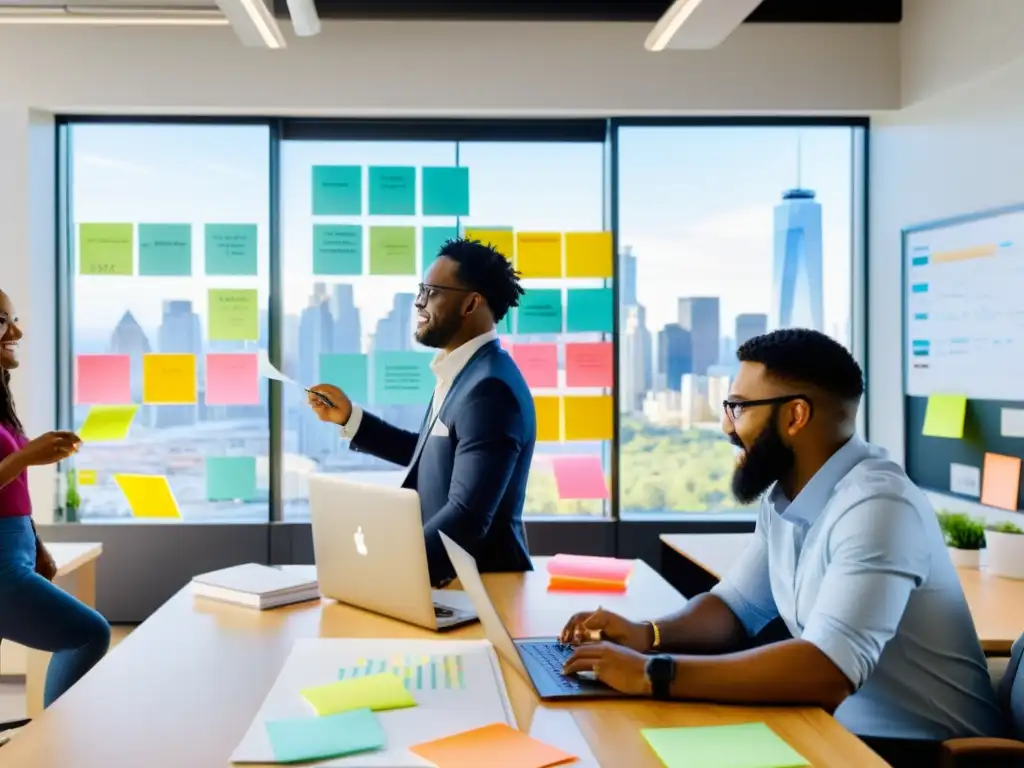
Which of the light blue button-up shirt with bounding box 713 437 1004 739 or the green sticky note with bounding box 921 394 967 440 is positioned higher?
the green sticky note with bounding box 921 394 967 440

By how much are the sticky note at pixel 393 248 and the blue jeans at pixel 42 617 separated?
80.9 inches

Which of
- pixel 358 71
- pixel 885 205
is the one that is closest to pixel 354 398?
pixel 358 71

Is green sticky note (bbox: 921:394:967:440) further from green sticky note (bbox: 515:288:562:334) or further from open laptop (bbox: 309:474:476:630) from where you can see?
open laptop (bbox: 309:474:476:630)

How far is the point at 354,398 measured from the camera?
4.25m

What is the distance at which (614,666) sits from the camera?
4.89 feet

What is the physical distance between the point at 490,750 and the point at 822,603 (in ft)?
2.00

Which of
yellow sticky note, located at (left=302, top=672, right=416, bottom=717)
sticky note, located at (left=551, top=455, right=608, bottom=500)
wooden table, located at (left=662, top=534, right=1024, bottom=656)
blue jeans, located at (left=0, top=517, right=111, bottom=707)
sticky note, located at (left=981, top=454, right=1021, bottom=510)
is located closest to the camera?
yellow sticky note, located at (left=302, top=672, right=416, bottom=717)

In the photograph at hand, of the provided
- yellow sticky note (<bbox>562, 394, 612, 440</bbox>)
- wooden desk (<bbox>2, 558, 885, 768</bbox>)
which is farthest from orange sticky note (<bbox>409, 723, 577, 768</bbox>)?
yellow sticky note (<bbox>562, 394, 612, 440</bbox>)

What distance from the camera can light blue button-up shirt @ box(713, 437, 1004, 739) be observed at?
4.88 ft

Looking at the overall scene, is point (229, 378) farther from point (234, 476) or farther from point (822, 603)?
point (822, 603)

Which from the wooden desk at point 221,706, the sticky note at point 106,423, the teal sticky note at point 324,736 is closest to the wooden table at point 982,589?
the wooden desk at point 221,706

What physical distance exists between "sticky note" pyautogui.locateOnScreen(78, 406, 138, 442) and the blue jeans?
1.72 meters

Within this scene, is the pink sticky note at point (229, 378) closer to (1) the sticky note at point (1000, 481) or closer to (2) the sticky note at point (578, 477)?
(2) the sticky note at point (578, 477)

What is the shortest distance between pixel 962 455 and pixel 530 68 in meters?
2.32
